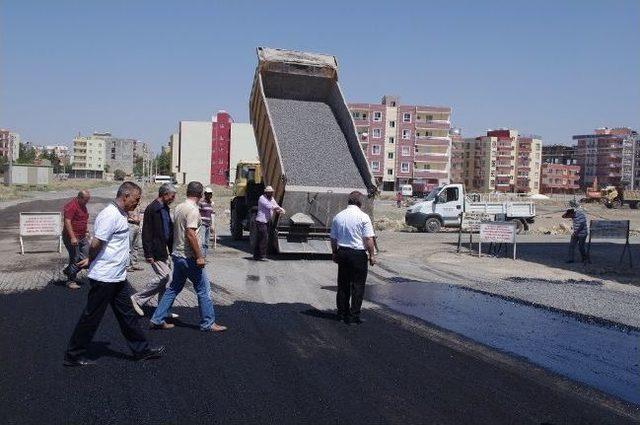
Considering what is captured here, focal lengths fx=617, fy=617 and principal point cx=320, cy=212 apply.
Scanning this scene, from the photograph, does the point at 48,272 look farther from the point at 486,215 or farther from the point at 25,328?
the point at 486,215

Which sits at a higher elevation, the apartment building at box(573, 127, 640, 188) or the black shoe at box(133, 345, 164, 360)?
the apartment building at box(573, 127, 640, 188)

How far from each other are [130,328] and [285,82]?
1206 centimetres

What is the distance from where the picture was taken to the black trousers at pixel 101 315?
18.9 feet

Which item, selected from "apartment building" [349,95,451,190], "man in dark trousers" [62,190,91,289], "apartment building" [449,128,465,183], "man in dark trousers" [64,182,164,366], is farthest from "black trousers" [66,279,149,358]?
"apartment building" [449,128,465,183]

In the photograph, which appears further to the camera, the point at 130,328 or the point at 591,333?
the point at 591,333

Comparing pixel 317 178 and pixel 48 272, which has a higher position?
pixel 317 178

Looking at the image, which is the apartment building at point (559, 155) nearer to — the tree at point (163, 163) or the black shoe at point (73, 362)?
the tree at point (163, 163)

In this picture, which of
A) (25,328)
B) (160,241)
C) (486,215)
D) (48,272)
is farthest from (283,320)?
(486,215)

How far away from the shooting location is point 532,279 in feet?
43.7

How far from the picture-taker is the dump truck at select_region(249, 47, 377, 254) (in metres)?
14.6

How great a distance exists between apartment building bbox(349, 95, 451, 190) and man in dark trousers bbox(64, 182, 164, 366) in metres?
95.5

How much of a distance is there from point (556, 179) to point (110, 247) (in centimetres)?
14609

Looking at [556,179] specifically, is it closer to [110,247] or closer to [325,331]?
[325,331]

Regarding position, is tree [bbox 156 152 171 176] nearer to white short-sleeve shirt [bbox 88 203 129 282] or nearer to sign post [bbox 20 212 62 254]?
sign post [bbox 20 212 62 254]
